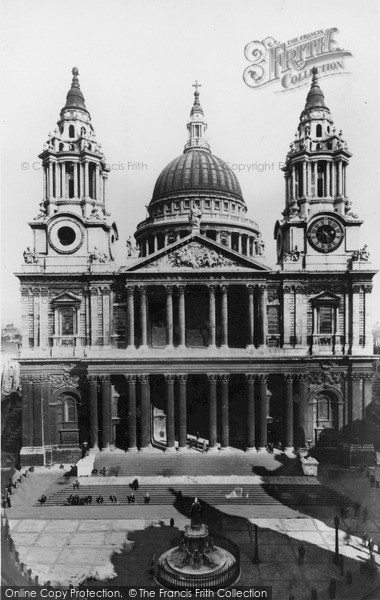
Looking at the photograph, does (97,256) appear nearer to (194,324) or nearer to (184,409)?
(194,324)

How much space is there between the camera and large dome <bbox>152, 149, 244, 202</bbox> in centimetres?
4572

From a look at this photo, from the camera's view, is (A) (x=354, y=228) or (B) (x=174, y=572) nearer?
(B) (x=174, y=572)

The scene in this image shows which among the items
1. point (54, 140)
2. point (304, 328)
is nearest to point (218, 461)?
point (304, 328)

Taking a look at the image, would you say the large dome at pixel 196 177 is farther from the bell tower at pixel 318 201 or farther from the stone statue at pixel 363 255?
the stone statue at pixel 363 255

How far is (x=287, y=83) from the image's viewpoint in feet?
70.8

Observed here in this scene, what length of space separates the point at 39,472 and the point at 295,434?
18.9 metres

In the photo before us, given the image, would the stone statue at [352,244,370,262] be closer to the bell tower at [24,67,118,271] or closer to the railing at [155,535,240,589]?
the bell tower at [24,67,118,271]

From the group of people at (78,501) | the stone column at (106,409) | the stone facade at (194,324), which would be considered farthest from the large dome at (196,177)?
the group of people at (78,501)

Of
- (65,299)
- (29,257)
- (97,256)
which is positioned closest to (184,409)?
(65,299)

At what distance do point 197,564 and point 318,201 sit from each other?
26590mm

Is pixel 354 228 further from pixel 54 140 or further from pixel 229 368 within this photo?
pixel 54 140

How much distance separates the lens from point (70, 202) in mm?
35469

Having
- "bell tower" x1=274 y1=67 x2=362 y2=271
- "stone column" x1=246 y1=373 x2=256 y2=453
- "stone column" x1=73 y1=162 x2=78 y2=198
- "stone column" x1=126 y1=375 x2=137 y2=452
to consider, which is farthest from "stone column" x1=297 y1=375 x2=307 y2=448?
"stone column" x1=73 y1=162 x2=78 y2=198

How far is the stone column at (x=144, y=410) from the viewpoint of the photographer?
108ft
